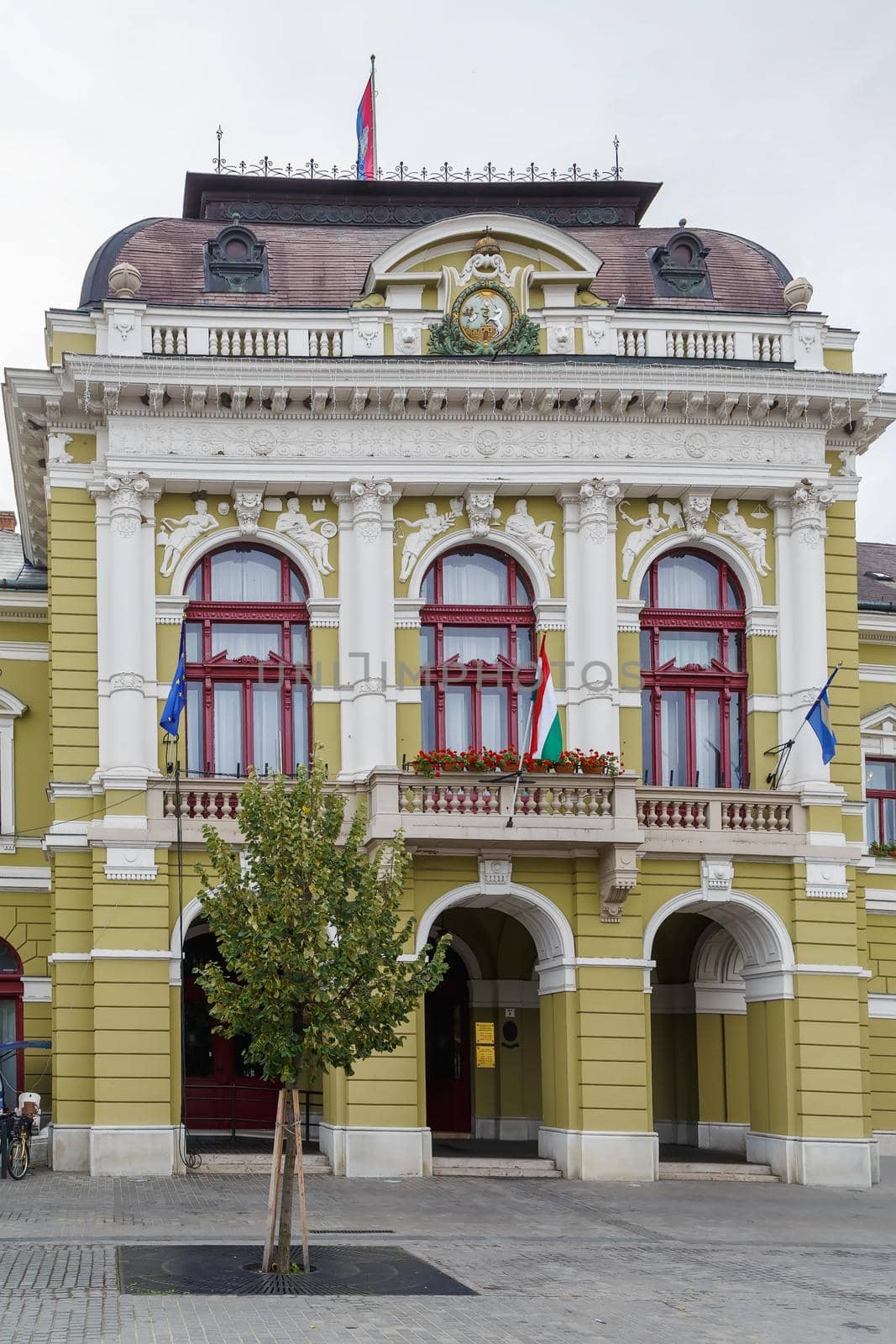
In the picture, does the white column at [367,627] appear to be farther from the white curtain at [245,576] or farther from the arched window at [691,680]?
the arched window at [691,680]

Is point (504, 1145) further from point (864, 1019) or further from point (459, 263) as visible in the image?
point (459, 263)

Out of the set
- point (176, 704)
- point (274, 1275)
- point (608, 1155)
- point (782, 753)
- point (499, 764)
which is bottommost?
point (608, 1155)

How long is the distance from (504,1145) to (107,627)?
40.3 ft

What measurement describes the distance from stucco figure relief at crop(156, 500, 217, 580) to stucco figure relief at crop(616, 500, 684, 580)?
7323mm

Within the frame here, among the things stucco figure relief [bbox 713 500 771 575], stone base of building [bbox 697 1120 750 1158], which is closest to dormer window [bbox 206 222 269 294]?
stucco figure relief [bbox 713 500 771 575]

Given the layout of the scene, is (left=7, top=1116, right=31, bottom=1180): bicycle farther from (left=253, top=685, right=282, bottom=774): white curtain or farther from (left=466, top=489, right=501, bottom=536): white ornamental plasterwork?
(left=466, top=489, right=501, bottom=536): white ornamental plasterwork

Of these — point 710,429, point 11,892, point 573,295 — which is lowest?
point 11,892

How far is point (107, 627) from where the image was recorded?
109 feet

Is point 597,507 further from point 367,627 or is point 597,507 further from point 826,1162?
point 826,1162

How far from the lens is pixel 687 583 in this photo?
117 ft

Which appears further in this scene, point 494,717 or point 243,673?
point 494,717

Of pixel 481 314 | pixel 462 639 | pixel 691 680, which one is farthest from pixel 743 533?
pixel 481 314

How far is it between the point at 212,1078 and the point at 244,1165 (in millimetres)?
5861

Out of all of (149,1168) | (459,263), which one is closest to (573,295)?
(459,263)
